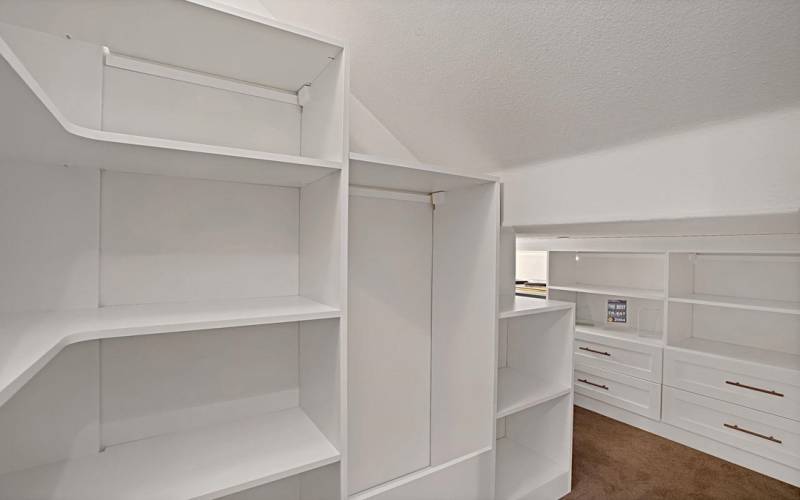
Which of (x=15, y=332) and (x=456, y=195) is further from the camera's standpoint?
(x=456, y=195)

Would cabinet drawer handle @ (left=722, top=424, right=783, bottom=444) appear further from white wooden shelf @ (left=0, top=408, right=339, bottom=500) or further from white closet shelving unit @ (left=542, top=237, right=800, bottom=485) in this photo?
white wooden shelf @ (left=0, top=408, right=339, bottom=500)

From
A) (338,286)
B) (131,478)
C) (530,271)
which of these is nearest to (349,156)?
(338,286)

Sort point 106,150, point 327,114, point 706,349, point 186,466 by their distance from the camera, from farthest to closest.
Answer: point 706,349 < point 327,114 < point 186,466 < point 106,150

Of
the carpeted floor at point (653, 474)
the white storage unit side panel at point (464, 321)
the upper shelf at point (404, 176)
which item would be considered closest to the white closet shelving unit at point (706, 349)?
the carpeted floor at point (653, 474)

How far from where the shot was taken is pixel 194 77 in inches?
48.6

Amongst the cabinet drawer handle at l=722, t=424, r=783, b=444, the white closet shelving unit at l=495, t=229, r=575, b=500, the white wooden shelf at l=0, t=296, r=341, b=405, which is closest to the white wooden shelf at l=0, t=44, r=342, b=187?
the white wooden shelf at l=0, t=296, r=341, b=405

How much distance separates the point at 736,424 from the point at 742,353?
0.47 metres

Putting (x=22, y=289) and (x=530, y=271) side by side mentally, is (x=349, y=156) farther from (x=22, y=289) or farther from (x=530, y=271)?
(x=530, y=271)

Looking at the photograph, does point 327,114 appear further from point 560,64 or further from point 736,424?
point 736,424

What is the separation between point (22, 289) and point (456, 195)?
1451mm

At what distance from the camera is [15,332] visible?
83 cm

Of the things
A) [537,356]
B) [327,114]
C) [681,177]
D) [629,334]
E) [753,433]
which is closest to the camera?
[327,114]

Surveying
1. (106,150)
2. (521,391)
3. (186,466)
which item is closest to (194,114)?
(106,150)

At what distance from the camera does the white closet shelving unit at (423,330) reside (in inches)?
61.3
